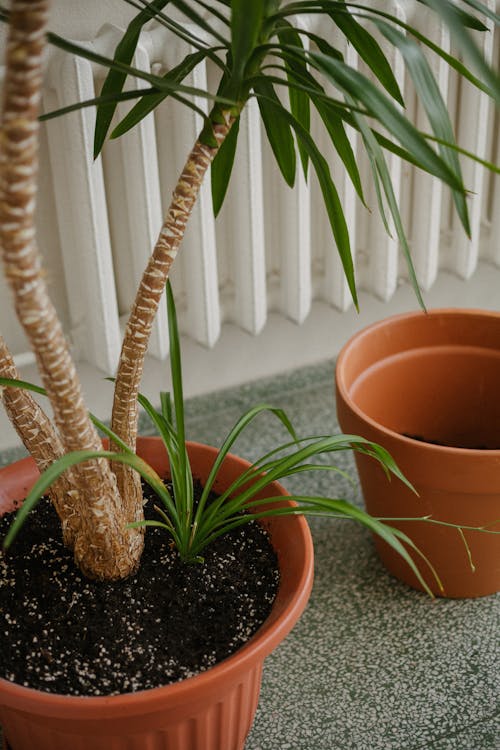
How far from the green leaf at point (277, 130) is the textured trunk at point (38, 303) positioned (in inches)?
9.3

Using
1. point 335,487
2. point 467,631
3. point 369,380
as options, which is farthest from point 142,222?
point 467,631

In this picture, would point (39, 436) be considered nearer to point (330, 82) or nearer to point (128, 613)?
point (128, 613)

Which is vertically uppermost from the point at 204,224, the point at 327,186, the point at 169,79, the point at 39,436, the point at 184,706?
the point at 169,79

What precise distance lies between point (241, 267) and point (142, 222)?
0.22 metres

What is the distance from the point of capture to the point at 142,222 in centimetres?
132

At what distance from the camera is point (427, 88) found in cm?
63

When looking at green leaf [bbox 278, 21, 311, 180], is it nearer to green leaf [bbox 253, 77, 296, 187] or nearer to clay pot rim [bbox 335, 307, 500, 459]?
green leaf [bbox 253, 77, 296, 187]

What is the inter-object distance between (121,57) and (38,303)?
33 centimetres

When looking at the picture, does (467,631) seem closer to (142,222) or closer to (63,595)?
(63,595)

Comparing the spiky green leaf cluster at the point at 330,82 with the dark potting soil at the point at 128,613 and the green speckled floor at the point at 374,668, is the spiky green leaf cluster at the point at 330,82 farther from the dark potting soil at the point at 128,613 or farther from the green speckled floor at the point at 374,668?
the green speckled floor at the point at 374,668

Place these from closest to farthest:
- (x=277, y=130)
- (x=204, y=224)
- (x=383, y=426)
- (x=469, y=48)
Answer: (x=469, y=48), (x=277, y=130), (x=383, y=426), (x=204, y=224)

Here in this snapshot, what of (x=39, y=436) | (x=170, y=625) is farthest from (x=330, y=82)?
(x=170, y=625)

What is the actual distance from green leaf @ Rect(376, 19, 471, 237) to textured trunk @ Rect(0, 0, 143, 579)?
0.27 m

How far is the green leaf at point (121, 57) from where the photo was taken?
0.81 m
